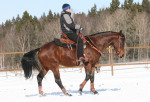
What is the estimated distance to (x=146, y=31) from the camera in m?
49.4

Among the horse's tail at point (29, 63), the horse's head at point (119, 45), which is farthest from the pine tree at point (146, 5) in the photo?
the horse's tail at point (29, 63)

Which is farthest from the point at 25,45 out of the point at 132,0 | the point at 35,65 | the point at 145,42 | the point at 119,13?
the point at 35,65

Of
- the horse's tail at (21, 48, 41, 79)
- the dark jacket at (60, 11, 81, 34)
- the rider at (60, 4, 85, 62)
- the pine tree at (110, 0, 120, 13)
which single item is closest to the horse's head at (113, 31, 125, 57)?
the rider at (60, 4, 85, 62)

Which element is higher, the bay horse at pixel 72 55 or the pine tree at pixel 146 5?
the pine tree at pixel 146 5

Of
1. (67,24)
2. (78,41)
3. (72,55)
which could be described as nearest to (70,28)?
(67,24)

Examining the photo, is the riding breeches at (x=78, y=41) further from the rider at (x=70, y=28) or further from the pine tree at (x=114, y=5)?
the pine tree at (x=114, y=5)

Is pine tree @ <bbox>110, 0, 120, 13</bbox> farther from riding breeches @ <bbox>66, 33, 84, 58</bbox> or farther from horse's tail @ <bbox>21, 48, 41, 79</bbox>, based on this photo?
riding breeches @ <bbox>66, 33, 84, 58</bbox>

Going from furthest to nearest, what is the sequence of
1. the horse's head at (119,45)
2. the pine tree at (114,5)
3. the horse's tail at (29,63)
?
the pine tree at (114,5), the horse's tail at (29,63), the horse's head at (119,45)

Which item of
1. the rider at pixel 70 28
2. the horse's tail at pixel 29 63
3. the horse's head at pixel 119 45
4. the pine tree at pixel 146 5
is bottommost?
the horse's tail at pixel 29 63

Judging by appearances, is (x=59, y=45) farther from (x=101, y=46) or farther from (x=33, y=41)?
(x=33, y=41)

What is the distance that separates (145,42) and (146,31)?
8.79 feet

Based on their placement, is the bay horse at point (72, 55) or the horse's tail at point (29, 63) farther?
the horse's tail at point (29, 63)

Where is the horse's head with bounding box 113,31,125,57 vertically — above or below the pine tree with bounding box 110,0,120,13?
below

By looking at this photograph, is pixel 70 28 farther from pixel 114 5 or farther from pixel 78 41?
pixel 114 5
